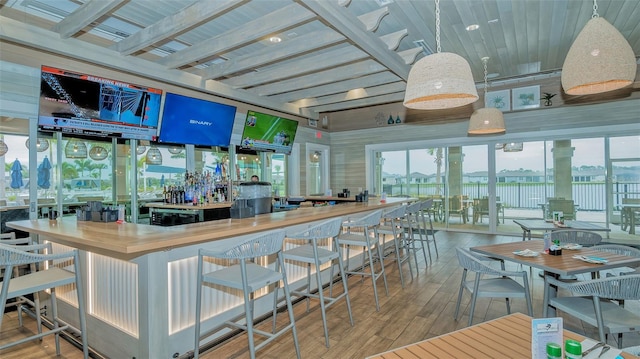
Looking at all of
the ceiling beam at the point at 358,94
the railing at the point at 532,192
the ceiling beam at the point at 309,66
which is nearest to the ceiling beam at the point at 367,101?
the ceiling beam at the point at 358,94

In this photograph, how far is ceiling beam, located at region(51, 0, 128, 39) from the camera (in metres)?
3.09

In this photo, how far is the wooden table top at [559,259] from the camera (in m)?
2.38

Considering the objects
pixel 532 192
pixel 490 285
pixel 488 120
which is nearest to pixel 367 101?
pixel 488 120

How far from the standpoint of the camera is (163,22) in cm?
361

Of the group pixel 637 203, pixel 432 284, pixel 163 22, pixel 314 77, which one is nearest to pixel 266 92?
pixel 314 77

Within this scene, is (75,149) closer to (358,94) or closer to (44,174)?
(44,174)

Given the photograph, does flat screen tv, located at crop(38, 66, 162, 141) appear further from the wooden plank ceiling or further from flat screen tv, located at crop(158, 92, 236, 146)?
the wooden plank ceiling

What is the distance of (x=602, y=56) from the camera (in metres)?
2.29

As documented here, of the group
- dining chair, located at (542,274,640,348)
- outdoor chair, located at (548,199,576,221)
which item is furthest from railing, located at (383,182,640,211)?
dining chair, located at (542,274,640,348)

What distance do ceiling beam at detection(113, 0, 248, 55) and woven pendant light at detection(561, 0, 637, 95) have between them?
2858 millimetres

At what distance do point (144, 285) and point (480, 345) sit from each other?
201cm

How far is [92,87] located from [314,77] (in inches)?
130

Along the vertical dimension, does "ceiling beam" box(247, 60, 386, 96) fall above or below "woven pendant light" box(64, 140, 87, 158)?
above

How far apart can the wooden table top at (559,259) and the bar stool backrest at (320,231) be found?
1.37 meters
